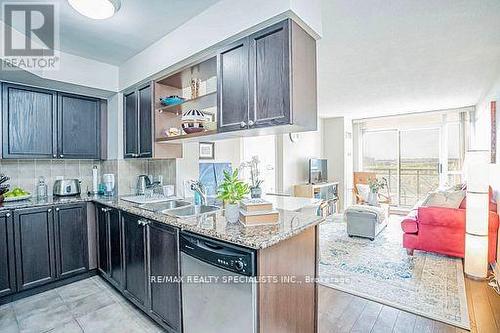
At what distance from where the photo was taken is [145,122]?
2.87 meters

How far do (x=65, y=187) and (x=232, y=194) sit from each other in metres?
2.42

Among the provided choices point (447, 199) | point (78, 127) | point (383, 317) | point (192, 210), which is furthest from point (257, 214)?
point (447, 199)

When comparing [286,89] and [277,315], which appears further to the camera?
[286,89]

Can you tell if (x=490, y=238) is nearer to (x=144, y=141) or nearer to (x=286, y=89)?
(x=286, y=89)

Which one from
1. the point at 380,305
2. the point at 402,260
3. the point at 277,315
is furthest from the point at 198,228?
the point at 402,260

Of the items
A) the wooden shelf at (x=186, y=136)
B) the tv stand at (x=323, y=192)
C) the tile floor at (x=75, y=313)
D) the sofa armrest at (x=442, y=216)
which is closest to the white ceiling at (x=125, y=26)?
the wooden shelf at (x=186, y=136)

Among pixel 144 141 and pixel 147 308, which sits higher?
pixel 144 141

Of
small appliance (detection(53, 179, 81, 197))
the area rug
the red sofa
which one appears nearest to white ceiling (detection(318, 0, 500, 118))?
the red sofa

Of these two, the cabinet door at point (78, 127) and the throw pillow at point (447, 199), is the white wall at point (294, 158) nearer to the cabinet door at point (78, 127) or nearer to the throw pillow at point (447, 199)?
the throw pillow at point (447, 199)

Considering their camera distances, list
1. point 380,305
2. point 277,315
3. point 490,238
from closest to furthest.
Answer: point 277,315, point 380,305, point 490,238

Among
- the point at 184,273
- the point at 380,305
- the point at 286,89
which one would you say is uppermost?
the point at 286,89

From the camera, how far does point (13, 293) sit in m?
2.46

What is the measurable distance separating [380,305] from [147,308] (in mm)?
2033

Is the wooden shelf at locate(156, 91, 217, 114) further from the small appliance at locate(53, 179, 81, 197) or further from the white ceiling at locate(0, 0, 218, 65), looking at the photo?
the small appliance at locate(53, 179, 81, 197)
